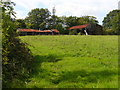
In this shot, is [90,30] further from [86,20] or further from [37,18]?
[37,18]

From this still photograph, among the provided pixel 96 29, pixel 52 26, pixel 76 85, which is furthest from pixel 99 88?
pixel 52 26

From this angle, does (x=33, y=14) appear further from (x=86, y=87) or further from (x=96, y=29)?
(x=86, y=87)

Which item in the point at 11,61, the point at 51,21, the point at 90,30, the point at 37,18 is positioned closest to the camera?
the point at 11,61

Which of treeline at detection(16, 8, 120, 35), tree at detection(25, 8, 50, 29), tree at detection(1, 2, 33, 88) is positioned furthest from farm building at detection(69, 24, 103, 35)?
tree at detection(1, 2, 33, 88)

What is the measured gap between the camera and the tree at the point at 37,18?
106 meters

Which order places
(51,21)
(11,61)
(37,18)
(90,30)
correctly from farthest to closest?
(37,18) < (51,21) < (90,30) < (11,61)

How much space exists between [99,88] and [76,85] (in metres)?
1.14

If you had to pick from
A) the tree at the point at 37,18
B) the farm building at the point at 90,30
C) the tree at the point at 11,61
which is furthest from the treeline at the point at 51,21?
the tree at the point at 11,61

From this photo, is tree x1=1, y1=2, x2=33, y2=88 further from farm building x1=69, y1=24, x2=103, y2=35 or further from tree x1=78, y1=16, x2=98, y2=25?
tree x1=78, y1=16, x2=98, y2=25

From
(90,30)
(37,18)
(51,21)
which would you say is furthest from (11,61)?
(37,18)

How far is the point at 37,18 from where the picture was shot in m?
111

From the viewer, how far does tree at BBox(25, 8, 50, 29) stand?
106m

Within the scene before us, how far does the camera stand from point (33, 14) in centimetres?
11388

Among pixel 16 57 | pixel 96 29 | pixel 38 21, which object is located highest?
pixel 38 21
